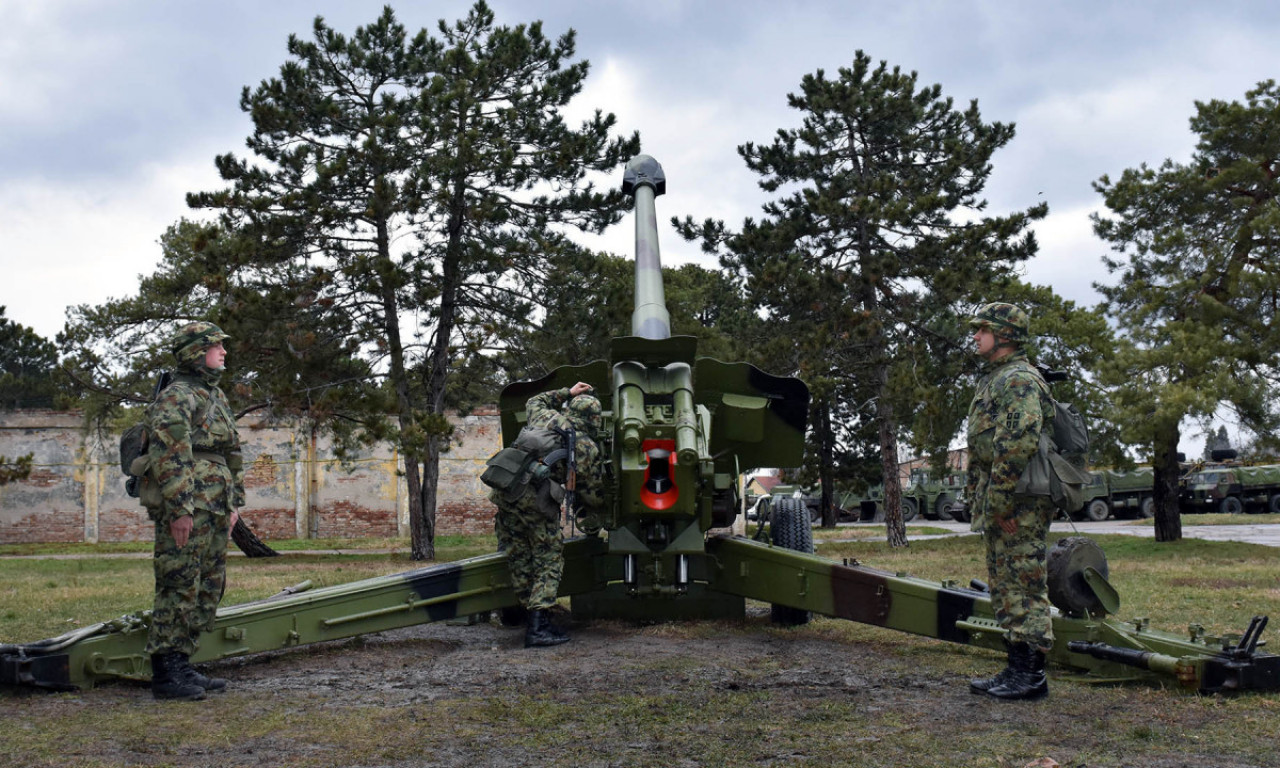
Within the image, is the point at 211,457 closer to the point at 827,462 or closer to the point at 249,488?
the point at 249,488

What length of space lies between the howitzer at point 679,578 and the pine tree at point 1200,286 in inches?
353

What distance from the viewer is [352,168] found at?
1593 centimetres

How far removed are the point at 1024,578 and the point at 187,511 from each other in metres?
3.74

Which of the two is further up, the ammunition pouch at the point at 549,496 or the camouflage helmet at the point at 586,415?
the camouflage helmet at the point at 586,415

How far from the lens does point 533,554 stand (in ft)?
21.5

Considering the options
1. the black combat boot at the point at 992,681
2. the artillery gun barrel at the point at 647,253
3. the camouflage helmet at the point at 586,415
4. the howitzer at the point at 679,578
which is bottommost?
the black combat boot at the point at 992,681

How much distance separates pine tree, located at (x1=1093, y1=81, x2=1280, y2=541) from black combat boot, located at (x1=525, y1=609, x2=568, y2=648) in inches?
398

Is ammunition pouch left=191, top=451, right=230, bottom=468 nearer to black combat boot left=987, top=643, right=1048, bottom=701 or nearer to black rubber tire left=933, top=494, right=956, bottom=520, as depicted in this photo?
black combat boot left=987, top=643, right=1048, bottom=701

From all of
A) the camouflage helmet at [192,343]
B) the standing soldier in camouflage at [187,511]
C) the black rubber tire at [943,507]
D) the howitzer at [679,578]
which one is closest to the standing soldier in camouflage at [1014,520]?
the howitzer at [679,578]

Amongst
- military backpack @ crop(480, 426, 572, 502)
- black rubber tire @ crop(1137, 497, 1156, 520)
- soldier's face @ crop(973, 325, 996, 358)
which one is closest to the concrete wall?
black rubber tire @ crop(1137, 497, 1156, 520)

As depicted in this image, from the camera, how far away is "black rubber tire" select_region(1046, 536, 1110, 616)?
5230 mm

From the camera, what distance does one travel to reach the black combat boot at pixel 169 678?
5152 millimetres

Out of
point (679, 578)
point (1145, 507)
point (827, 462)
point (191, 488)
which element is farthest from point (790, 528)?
point (1145, 507)

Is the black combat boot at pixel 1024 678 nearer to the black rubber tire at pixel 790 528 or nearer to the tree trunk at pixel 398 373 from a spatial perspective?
the black rubber tire at pixel 790 528
